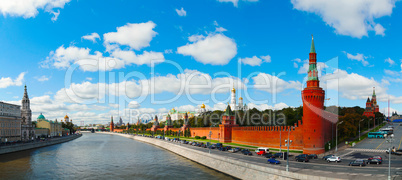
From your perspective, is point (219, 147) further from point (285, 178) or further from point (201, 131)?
point (201, 131)

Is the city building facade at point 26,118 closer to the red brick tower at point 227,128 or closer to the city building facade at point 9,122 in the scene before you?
the city building facade at point 9,122

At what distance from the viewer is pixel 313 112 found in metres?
52.3

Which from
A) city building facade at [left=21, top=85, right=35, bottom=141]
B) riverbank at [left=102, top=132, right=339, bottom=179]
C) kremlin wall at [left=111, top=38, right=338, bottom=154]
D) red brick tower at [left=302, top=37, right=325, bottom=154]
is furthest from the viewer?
city building facade at [left=21, top=85, right=35, bottom=141]

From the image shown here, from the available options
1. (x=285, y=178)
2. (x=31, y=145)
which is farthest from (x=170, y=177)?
(x=31, y=145)

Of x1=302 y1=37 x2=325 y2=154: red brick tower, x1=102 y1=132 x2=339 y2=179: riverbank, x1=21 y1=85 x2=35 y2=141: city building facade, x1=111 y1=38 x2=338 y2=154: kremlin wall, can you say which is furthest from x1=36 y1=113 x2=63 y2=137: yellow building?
x1=302 y1=37 x2=325 y2=154: red brick tower

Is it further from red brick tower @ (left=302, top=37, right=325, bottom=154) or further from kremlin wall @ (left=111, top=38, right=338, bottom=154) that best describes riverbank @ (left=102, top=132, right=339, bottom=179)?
red brick tower @ (left=302, top=37, right=325, bottom=154)

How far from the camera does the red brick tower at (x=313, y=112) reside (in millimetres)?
51656

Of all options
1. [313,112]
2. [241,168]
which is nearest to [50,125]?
[313,112]

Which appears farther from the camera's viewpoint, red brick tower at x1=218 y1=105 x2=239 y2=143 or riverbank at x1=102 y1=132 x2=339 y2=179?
red brick tower at x1=218 y1=105 x2=239 y2=143

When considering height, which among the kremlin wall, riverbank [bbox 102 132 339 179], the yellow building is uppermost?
the kremlin wall

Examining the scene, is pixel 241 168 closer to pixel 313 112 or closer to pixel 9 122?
pixel 313 112

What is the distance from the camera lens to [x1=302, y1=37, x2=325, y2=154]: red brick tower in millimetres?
51656

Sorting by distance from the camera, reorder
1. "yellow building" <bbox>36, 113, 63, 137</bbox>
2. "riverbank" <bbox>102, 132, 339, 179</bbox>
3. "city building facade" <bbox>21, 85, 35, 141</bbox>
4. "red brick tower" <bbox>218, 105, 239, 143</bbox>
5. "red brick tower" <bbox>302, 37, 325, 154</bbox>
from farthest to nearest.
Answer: "yellow building" <bbox>36, 113, 63, 137</bbox> → "city building facade" <bbox>21, 85, 35, 141</bbox> → "red brick tower" <bbox>218, 105, 239, 143</bbox> → "red brick tower" <bbox>302, 37, 325, 154</bbox> → "riverbank" <bbox>102, 132, 339, 179</bbox>

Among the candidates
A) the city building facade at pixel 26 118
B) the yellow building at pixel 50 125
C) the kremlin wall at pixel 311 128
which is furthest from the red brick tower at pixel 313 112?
the yellow building at pixel 50 125
